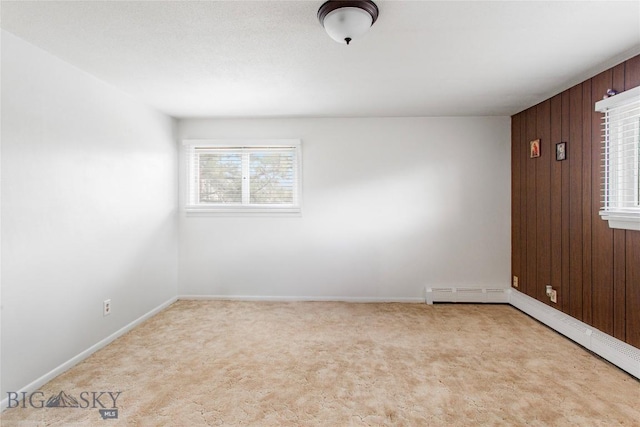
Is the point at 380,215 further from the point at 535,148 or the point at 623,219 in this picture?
the point at 623,219

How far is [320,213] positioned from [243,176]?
45.0 inches

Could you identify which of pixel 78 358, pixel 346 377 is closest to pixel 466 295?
pixel 346 377

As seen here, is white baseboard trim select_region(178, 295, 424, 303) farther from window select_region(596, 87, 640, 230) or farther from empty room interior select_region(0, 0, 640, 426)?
window select_region(596, 87, 640, 230)

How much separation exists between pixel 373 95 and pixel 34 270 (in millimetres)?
3161

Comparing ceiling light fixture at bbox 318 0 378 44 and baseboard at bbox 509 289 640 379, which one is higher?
ceiling light fixture at bbox 318 0 378 44

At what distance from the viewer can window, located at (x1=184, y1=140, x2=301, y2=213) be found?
160 inches

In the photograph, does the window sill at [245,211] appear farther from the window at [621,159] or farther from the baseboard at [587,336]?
the window at [621,159]

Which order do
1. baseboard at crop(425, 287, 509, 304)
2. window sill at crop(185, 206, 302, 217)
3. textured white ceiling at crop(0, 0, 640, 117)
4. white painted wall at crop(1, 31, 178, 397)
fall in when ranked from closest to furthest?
textured white ceiling at crop(0, 0, 640, 117) → white painted wall at crop(1, 31, 178, 397) → baseboard at crop(425, 287, 509, 304) → window sill at crop(185, 206, 302, 217)

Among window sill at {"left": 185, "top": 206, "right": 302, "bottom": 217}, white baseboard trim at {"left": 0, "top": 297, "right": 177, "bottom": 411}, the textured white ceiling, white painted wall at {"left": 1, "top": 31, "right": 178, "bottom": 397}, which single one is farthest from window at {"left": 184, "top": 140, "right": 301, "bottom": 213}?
white baseboard trim at {"left": 0, "top": 297, "right": 177, "bottom": 411}

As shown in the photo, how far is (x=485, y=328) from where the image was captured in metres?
3.14

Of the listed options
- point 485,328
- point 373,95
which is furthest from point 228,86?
point 485,328

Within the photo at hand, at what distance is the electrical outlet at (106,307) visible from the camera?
2787 millimetres

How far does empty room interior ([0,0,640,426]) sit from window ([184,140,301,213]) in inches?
1.2

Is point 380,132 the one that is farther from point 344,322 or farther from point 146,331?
point 146,331
